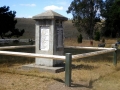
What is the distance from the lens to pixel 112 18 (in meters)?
41.1

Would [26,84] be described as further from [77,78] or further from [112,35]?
[112,35]

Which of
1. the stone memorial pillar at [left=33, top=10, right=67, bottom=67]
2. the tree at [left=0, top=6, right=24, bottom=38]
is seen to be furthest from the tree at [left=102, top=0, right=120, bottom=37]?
the stone memorial pillar at [left=33, top=10, right=67, bottom=67]

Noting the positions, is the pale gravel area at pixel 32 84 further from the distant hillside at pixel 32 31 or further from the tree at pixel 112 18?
the distant hillside at pixel 32 31

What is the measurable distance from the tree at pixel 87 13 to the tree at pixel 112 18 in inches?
71.6

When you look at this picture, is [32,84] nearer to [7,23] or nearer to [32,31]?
[7,23]

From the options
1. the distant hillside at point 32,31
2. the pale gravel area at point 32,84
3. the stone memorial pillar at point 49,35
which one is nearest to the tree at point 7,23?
the stone memorial pillar at point 49,35

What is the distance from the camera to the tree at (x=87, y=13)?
41997mm

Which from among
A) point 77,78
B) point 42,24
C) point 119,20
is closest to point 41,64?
point 42,24

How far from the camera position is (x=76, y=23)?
44.1 metres

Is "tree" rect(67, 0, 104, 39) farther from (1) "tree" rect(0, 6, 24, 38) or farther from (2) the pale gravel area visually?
(2) the pale gravel area

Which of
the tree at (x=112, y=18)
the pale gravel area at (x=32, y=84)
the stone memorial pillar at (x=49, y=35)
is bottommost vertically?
the pale gravel area at (x=32, y=84)

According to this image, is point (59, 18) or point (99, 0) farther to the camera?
point (99, 0)

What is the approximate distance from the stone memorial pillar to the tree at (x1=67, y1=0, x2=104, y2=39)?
1353 inches

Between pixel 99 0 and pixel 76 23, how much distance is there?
6.33 m
